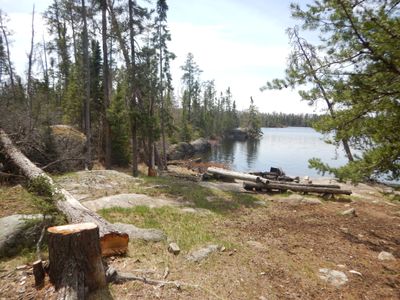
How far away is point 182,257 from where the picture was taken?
442cm

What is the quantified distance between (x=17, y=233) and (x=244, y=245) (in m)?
3.79

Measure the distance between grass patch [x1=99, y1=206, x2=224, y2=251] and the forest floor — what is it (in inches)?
0.8

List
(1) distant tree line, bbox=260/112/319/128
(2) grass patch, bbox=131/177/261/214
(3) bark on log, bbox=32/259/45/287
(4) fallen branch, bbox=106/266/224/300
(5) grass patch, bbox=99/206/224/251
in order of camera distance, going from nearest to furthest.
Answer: (3) bark on log, bbox=32/259/45/287 < (4) fallen branch, bbox=106/266/224/300 < (5) grass patch, bbox=99/206/224/251 < (2) grass patch, bbox=131/177/261/214 < (1) distant tree line, bbox=260/112/319/128

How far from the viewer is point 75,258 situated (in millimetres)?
3037

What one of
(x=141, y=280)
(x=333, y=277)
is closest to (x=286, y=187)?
(x=333, y=277)

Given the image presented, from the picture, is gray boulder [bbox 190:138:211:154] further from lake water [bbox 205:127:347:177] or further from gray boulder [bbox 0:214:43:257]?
gray boulder [bbox 0:214:43:257]

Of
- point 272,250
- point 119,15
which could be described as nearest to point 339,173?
point 272,250

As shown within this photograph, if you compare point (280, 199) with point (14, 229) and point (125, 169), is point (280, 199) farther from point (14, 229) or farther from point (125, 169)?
point (125, 169)

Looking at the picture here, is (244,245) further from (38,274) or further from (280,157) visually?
(280,157)

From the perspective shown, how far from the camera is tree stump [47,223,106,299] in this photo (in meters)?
2.99

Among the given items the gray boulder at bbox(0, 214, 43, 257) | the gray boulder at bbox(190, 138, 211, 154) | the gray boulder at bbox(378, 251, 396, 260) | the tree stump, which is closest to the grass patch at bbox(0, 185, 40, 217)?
the gray boulder at bbox(0, 214, 43, 257)

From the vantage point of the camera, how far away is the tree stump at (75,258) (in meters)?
2.99

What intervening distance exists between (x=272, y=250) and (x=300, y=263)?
56cm

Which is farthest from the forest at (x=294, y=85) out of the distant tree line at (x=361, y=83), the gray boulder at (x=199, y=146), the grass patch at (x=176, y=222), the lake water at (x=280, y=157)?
the gray boulder at (x=199, y=146)
